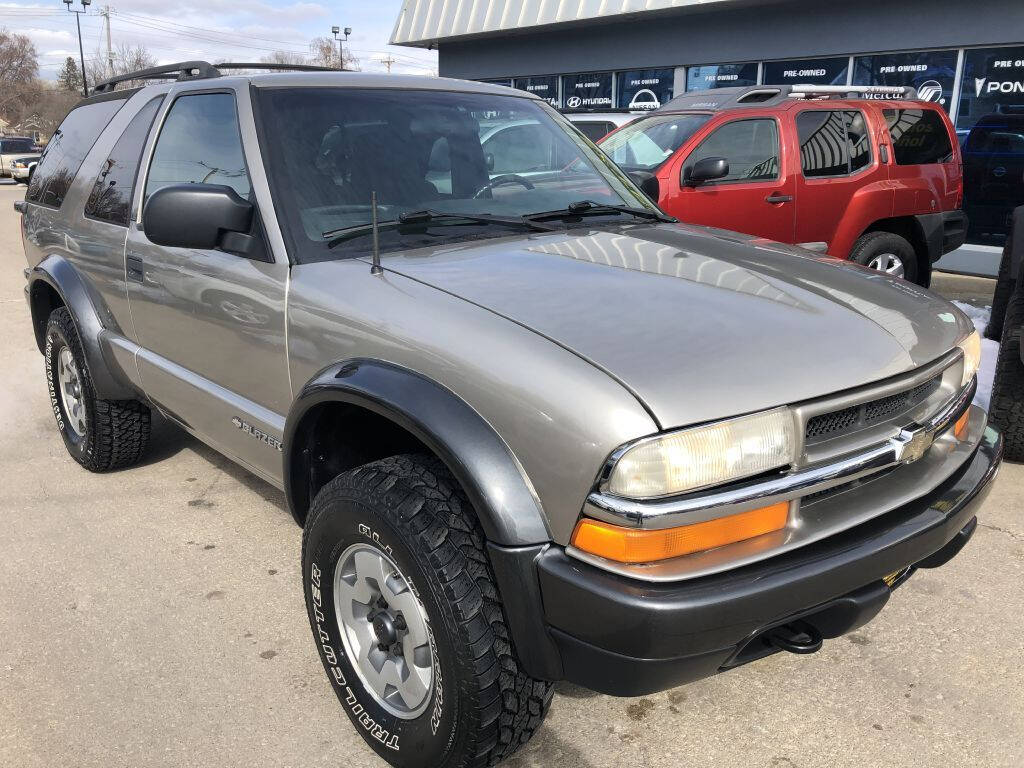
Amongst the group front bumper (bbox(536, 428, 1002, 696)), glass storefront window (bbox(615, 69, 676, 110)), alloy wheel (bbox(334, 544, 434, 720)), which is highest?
glass storefront window (bbox(615, 69, 676, 110))

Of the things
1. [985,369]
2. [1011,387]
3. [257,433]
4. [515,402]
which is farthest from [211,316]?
[985,369]

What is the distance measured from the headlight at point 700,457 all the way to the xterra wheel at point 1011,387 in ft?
9.27

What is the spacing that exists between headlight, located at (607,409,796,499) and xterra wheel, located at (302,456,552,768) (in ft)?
1.46

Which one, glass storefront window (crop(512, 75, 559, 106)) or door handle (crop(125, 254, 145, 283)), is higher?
glass storefront window (crop(512, 75, 559, 106))

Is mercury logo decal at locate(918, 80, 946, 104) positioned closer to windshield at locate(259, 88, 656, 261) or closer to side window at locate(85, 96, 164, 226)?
windshield at locate(259, 88, 656, 261)

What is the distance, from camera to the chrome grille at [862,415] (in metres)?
2.03

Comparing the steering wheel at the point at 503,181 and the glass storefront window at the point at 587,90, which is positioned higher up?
the glass storefront window at the point at 587,90

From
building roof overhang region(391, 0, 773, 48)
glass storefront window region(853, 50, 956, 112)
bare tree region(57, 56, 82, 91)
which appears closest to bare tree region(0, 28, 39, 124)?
bare tree region(57, 56, 82, 91)

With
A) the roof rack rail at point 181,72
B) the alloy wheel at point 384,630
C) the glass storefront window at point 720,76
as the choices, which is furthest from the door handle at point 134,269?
the glass storefront window at point 720,76

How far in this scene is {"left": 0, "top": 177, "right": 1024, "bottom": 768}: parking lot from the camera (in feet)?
7.98

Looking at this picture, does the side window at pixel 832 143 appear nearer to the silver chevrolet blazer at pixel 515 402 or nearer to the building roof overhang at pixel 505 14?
the silver chevrolet blazer at pixel 515 402

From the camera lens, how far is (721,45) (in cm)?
1317

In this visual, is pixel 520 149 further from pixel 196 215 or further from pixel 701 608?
pixel 701 608

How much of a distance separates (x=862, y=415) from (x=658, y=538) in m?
0.66
